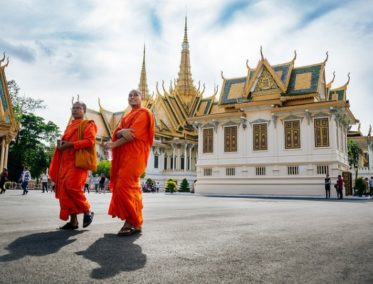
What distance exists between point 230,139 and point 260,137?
2.34 metres

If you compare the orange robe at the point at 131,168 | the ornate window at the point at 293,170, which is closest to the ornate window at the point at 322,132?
the ornate window at the point at 293,170

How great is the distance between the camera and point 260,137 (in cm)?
2541

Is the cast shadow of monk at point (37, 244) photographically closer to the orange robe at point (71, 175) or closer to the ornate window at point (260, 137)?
the orange robe at point (71, 175)

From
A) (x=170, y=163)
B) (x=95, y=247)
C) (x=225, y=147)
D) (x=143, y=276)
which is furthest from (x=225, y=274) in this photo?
(x=170, y=163)

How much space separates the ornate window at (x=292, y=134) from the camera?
78.4 ft

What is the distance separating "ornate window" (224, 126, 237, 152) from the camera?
2639 cm

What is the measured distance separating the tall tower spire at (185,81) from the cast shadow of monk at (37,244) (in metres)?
45.7

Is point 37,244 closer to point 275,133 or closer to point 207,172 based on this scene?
point 275,133

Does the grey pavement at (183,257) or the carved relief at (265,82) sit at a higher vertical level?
the carved relief at (265,82)

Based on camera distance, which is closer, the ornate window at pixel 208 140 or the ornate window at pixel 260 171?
the ornate window at pixel 260 171

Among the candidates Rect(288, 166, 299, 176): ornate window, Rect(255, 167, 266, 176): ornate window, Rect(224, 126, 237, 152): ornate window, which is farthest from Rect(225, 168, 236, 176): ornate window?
Rect(288, 166, 299, 176): ornate window

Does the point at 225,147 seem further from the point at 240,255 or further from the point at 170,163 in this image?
the point at 240,255

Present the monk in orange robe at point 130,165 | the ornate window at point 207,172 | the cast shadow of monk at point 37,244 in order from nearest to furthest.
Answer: the cast shadow of monk at point 37,244, the monk in orange robe at point 130,165, the ornate window at point 207,172

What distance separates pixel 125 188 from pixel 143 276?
196 centimetres
